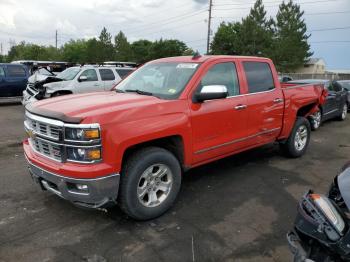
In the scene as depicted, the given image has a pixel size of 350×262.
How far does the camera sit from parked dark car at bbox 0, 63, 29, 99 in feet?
52.2

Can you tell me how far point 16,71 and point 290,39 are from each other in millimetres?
49678

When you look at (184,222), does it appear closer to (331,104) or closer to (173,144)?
(173,144)

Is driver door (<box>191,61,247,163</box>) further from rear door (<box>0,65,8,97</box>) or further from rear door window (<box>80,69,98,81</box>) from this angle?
rear door (<box>0,65,8,97</box>)

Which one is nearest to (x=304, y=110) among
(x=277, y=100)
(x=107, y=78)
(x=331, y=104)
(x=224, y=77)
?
(x=277, y=100)

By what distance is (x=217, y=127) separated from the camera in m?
4.89

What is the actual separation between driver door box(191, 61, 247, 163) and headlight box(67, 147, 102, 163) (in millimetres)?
1370

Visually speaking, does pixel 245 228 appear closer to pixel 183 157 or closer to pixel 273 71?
pixel 183 157

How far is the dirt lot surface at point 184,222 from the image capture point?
11.9 feet

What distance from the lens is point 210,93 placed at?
4.46 m

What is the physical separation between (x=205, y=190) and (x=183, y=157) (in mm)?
950

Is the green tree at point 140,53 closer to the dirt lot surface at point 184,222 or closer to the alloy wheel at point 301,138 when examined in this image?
the alloy wheel at point 301,138

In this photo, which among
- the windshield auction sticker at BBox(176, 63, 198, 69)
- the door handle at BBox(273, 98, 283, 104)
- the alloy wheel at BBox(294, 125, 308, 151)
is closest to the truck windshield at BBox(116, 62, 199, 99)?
the windshield auction sticker at BBox(176, 63, 198, 69)

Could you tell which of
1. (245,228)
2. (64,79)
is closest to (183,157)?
(245,228)

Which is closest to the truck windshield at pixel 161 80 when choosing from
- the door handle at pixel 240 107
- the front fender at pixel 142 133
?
the front fender at pixel 142 133
